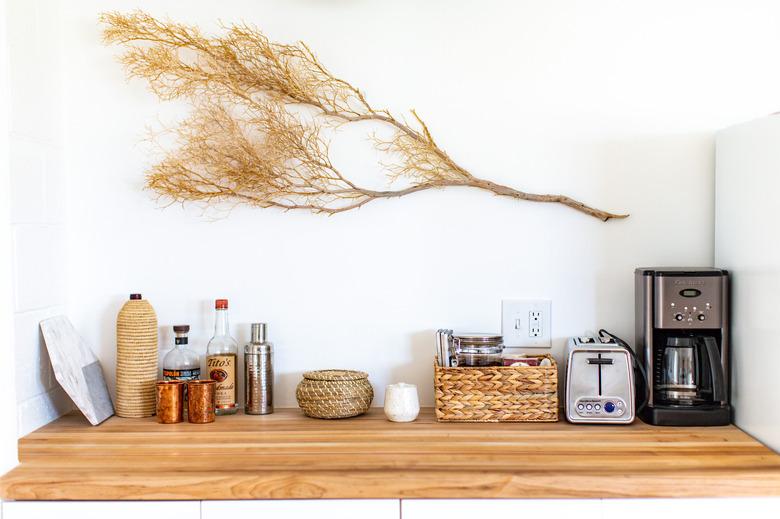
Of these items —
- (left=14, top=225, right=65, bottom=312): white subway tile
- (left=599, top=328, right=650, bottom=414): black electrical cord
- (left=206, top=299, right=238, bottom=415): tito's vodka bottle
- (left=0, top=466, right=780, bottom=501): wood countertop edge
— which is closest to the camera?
(left=0, top=466, right=780, bottom=501): wood countertop edge

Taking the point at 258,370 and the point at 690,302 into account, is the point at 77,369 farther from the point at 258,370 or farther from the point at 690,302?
the point at 690,302

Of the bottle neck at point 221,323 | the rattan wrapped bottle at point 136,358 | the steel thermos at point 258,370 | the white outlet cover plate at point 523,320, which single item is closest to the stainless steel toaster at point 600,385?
the white outlet cover plate at point 523,320

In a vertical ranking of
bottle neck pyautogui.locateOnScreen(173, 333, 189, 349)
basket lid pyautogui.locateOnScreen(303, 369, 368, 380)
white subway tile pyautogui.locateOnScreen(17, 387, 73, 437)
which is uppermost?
bottle neck pyautogui.locateOnScreen(173, 333, 189, 349)

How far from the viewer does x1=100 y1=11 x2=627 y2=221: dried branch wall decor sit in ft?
6.29

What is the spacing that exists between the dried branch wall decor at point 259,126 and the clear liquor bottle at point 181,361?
33cm

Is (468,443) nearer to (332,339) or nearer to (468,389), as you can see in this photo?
(468,389)

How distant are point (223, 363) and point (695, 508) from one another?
1089mm

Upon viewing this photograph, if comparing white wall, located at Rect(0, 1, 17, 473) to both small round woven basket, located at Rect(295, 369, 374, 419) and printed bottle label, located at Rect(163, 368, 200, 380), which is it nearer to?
printed bottle label, located at Rect(163, 368, 200, 380)

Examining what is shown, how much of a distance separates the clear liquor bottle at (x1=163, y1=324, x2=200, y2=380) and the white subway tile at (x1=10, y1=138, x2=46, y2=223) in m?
0.41

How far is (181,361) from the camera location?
6.23 feet

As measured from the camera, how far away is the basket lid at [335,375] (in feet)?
6.14

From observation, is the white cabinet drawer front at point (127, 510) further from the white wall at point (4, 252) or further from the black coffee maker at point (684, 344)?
the black coffee maker at point (684, 344)

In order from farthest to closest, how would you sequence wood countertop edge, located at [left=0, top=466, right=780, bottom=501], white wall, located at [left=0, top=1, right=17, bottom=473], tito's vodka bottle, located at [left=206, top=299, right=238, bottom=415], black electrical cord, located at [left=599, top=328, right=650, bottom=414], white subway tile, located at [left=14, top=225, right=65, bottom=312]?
tito's vodka bottle, located at [left=206, top=299, right=238, bottom=415], black electrical cord, located at [left=599, top=328, right=650, bottom=414], white subway tile, located at [left=14, top=225, right=65, bottom=312], white wall, located at [left=0, top=1, right=17, bottom=473], wood countertop edge, located at [left=0, top=466, right=780, bottom=501]

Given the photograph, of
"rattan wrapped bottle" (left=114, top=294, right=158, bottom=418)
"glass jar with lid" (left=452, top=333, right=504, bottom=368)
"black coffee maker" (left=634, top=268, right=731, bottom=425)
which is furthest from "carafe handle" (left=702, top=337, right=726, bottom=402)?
"rattan wrapped bottle" (left=114, top=294, right=158, bottom=418)
